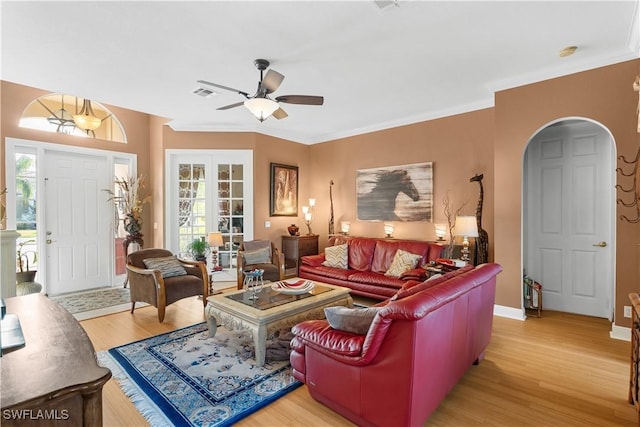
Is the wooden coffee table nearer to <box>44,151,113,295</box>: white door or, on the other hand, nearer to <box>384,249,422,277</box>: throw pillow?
<box>384,249,422,277</box>: throw pillow

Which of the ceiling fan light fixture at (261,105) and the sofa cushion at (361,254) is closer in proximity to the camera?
the ceiling fan light fixture at (261,105)

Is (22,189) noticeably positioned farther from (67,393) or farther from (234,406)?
(67,393)

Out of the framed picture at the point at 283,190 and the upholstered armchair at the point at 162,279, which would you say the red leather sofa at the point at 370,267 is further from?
the upholstered armchair at the point at 162,279

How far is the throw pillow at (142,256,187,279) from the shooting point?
404 centimetres

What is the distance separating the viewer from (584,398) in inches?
88.5

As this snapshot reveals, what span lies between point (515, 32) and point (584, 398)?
9.90 feet

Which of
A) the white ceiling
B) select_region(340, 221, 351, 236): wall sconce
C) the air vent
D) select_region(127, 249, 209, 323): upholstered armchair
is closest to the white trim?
the white ceiling

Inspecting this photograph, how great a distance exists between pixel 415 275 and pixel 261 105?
278 cm

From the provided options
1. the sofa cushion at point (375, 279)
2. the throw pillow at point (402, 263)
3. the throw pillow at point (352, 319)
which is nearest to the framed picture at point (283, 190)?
the sofa cushion at point (375, 279)

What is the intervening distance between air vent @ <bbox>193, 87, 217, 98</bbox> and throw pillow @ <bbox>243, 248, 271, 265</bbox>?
7.69 ft

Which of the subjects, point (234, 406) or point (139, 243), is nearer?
point (234, 406)

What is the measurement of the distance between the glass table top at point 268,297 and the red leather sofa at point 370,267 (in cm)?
100

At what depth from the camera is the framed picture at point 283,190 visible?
6066 mm

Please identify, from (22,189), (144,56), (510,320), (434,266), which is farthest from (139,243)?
(510,320)
